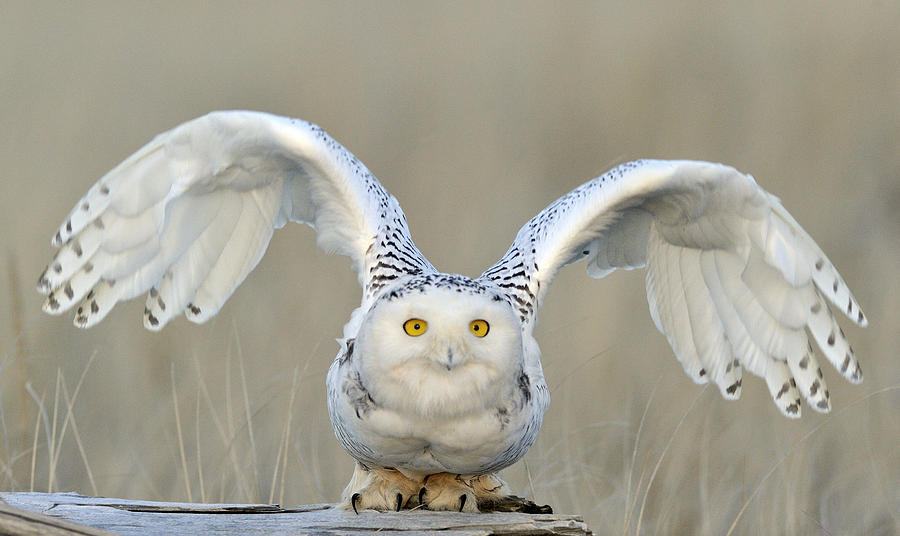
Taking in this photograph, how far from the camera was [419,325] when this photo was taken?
255 cm

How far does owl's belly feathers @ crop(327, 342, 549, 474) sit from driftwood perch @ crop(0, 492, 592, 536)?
15 cm

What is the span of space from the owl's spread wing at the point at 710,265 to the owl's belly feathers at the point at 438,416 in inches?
22.0

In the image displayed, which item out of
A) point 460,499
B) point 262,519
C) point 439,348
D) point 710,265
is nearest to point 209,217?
point 262,519

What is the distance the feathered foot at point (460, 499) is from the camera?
3.04 metres

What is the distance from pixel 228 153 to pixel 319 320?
7.31 feet

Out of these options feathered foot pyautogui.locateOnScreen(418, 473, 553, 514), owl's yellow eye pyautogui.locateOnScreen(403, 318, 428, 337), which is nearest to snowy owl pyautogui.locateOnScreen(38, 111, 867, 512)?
feathered foot pyautogui.locateOnScreen(418, 473, 553, 514)

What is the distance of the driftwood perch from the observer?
9.03 feet

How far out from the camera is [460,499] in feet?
10.00

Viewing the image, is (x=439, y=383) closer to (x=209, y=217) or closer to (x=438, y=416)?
(x=438, y=416)

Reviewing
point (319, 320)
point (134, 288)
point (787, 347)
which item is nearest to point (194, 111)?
point (319, 320)

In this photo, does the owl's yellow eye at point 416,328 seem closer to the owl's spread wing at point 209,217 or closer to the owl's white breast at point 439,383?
the owl's white breast at point 439,383

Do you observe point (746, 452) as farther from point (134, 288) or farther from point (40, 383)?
point (40, 383)

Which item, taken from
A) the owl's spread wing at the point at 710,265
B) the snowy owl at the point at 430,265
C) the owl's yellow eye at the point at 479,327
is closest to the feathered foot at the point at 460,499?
the snowy owl at the point at 430,265

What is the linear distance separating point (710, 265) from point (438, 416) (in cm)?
149
